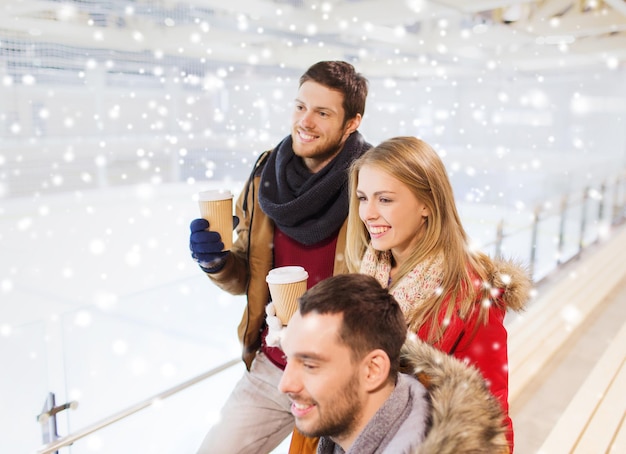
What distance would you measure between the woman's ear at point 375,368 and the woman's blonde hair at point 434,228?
0.28 metres

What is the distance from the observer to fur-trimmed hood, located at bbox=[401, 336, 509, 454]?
65cm

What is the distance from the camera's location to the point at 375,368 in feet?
Result: 2.31

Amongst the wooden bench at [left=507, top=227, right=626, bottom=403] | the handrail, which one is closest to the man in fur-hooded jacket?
the handrail

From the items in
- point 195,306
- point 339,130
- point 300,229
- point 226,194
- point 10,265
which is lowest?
point 10,265

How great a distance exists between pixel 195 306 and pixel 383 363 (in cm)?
329

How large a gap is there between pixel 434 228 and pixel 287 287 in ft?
1.06

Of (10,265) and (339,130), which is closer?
(339,130)

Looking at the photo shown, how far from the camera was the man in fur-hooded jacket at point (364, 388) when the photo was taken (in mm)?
688

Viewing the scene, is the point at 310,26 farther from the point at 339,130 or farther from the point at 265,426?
the point at 265,426

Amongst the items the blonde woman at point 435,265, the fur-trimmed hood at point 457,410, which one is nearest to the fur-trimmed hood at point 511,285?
the blonde woman at point 435,265

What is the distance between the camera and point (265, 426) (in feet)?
4.64

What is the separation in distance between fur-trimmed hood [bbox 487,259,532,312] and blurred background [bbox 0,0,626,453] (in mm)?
676

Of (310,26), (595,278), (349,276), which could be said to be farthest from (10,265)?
(349,276)

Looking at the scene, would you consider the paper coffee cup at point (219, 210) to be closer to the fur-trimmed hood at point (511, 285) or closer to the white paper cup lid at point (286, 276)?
the white paper cup lid at point (286, 276)
